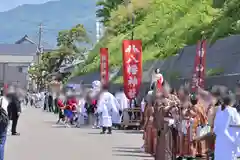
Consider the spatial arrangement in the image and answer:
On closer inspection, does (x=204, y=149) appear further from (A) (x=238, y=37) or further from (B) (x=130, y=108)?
(B) (x=130, y=108)

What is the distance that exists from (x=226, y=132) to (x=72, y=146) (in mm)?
10199

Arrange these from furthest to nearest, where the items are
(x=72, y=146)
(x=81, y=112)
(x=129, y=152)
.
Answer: (x=81, y=112) → (x=72, y=146) → (x=129, y=152)

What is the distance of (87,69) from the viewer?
5194cm

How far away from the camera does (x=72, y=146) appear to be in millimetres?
19438

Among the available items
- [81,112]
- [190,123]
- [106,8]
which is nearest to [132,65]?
[81,112]

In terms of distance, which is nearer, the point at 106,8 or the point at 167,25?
the point at 167,25

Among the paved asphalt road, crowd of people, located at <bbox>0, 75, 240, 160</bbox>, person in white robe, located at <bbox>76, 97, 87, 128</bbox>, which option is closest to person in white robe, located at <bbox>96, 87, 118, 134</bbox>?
the paved asphalt road

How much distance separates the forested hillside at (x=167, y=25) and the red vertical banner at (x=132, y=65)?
3.30 m

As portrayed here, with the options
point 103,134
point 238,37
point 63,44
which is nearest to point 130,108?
point 103,134

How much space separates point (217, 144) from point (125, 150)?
840 cm

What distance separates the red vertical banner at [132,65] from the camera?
2666 centimetres

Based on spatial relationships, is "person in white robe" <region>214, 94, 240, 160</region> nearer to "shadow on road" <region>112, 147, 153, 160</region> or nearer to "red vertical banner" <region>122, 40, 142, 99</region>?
"shadow on road" <region>112, 147, 153, 160</region>

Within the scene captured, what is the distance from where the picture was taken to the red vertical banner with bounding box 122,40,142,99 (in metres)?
26.7

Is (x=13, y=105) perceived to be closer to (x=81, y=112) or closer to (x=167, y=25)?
(x=81, y=112)
